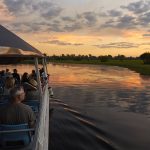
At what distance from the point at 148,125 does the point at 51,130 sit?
17.8ft

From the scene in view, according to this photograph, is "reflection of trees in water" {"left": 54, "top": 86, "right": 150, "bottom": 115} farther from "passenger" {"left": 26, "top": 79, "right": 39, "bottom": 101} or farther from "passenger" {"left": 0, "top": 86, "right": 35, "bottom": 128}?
"passenger" {"left": 0, "top": 86, "right": 35, "bottom": 128}

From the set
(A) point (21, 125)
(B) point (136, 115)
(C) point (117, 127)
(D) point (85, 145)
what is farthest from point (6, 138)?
(B) point (136, 115)

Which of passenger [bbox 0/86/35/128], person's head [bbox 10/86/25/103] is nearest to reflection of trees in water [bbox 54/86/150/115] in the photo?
passenger [bbox 0/86/35/128]

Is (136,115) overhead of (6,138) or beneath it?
beneath

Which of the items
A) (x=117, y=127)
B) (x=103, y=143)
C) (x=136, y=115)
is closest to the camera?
(x=103, y=143)

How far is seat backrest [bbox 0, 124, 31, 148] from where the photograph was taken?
7.56 m

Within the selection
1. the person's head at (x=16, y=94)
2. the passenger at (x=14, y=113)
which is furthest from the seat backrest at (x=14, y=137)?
the person's head at (x=16, y=94)

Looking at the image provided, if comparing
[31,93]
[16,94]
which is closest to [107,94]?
[31,93]

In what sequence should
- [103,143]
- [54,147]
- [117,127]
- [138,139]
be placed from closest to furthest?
[54,147] < [103,143] < [138,139] < [117,127]

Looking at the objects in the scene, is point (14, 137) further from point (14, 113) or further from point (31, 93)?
point (31, 93)

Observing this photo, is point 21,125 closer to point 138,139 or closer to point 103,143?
point 103,143

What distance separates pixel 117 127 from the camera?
16.6 m

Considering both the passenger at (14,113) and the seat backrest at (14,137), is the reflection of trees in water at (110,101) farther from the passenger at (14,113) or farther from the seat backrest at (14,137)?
the passenger at (14,113)

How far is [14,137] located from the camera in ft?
25.2
